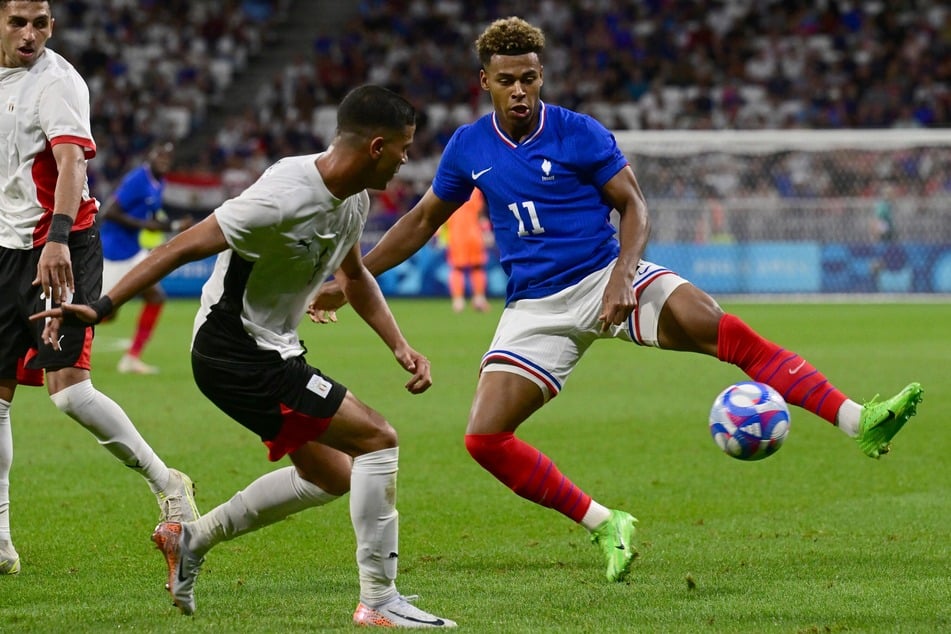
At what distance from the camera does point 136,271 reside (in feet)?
14.9

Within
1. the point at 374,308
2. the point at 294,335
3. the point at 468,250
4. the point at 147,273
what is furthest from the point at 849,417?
the point at 468,250

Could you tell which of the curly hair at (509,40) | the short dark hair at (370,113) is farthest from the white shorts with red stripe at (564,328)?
the short dark hair at (370,113)

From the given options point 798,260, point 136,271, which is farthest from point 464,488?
point 798,260

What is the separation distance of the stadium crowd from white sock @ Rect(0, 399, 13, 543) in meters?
23.0

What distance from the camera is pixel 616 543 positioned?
5.68 metres

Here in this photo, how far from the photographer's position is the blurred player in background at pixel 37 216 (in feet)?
19.0

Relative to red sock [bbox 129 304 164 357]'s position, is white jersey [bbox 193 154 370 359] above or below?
above

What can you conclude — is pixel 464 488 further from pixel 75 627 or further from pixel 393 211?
pixel 393 211

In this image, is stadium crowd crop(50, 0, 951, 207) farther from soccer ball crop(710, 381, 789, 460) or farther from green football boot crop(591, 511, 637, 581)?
green football boot crop(591, 511, 637, 581)

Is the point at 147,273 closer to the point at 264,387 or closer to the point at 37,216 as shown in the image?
the point at 264,387

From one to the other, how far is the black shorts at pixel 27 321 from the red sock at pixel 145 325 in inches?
333

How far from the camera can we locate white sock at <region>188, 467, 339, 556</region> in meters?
5.13

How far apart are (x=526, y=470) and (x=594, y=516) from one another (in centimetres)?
34

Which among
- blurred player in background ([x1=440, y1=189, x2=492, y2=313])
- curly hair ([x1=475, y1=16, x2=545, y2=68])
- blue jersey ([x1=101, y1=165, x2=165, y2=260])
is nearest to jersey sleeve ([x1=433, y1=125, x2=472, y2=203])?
curly hair ([x1=475, y1=16, x2=545, y2=68])
